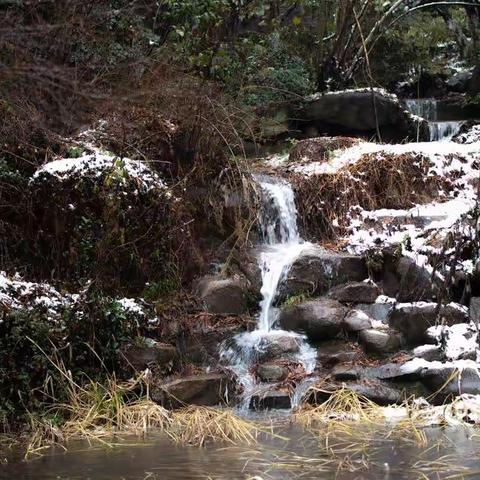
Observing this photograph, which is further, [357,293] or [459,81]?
[459,81]

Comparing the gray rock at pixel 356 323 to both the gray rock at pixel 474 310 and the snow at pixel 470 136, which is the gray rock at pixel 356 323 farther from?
the snow at pixel 470 136

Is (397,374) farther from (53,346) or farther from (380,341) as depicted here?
(53,346)

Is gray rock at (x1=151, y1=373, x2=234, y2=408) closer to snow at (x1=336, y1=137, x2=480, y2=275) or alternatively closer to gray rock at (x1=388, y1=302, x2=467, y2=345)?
gray rock at (x1=388, y1=302, x2=467, y2=345)

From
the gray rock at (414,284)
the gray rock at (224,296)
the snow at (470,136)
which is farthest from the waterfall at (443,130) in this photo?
the gray rock at (224,296)

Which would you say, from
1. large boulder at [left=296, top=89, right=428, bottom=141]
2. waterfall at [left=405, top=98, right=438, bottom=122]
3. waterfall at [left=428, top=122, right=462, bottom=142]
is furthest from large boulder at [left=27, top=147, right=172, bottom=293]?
waterfall at [left=405, top=98, right=438, bottom=122]

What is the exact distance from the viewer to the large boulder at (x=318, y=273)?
855cm

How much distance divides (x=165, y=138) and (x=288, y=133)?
5.02 metres

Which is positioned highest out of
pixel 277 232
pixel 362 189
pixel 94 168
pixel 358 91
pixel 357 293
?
pixel 358 91

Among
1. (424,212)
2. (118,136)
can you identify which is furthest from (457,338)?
(118,136)

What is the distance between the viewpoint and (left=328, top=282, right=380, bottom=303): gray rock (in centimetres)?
830

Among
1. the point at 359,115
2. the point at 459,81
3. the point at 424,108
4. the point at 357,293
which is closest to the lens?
the point at 357,293

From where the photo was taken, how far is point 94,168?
7.71 meters

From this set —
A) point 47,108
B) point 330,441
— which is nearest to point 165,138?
point 47,108

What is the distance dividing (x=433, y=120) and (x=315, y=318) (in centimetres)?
864
